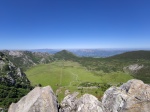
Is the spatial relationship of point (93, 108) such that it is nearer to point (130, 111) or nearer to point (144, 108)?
point (130, 111)

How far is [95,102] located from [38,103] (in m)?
10.7

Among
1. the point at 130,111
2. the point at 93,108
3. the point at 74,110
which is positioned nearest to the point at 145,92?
the point at 130,111

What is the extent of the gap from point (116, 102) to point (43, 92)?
14.6 meters

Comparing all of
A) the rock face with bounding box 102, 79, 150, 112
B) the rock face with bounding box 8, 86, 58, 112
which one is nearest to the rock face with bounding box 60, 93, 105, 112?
the rock face with bounding box 102, 79, 150, 112

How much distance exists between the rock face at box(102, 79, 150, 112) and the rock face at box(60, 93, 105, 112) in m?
2.69

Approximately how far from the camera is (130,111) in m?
28.4

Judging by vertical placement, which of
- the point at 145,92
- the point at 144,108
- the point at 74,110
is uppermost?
the point at 145,92

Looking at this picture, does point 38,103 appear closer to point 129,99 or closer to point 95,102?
point 95,102

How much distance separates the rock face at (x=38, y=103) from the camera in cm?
2938

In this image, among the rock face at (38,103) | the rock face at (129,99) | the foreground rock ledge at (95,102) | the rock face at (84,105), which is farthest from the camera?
the rock face at (84,105)

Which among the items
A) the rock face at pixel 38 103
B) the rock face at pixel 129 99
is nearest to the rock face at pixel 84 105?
the rock face at pixel 129 99

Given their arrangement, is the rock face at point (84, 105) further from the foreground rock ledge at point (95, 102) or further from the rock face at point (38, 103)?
the rock face at point (38, 103)

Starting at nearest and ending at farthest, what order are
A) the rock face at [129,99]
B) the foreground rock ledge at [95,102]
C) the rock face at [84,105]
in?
1. the rock face at [129,99]
2. the foreground rock ledge at [95,102]
3. the rock face at [84,105]

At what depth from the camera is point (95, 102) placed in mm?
31031
